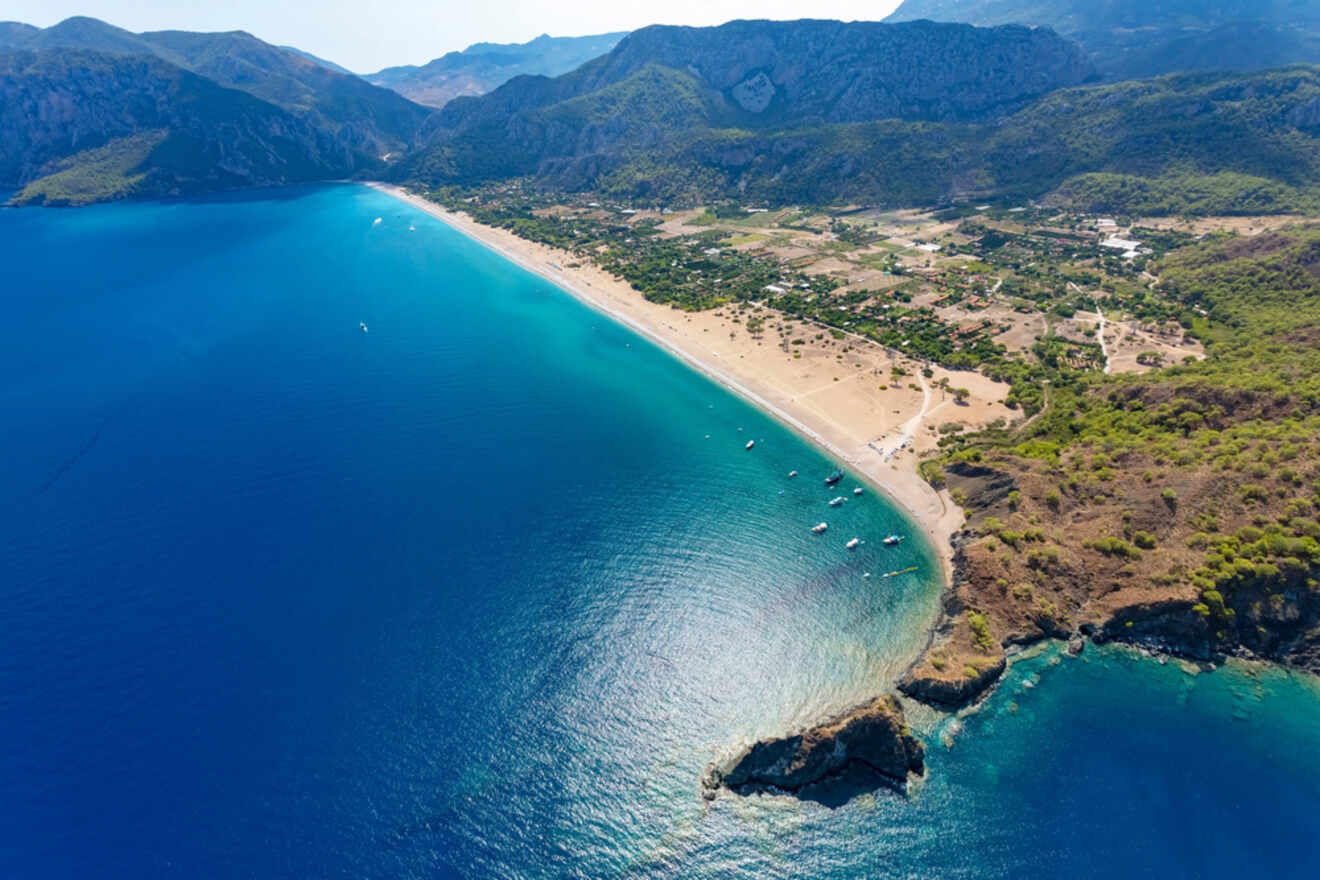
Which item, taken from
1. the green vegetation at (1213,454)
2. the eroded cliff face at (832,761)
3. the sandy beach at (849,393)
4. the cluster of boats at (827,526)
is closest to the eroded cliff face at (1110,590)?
the green vegetation at (1213,454)

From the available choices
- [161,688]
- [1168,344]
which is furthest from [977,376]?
[161,688]

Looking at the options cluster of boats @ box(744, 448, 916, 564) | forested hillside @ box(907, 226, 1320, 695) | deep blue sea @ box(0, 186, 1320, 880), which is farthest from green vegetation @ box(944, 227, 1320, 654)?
cluster of boats @ box(744, 448, 916, 564)

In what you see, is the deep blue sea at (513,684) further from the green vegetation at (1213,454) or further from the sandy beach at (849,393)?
the green vegetation at (1213,454)

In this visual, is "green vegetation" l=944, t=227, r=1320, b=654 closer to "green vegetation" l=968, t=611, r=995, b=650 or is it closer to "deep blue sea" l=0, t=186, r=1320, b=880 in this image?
"deep blue sea" l=0, t=186, r=1320, b=880

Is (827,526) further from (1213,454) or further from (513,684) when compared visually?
(1213,454)

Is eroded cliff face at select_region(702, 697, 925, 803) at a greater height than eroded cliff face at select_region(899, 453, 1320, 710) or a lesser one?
lesser

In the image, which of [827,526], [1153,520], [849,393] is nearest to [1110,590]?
[1153,520]
